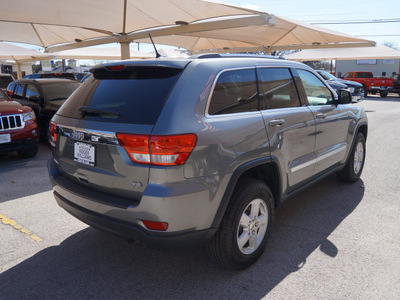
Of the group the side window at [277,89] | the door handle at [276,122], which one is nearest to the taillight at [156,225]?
the door handle at [276,122]

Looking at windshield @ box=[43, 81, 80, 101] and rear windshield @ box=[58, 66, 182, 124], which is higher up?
rear windshield @ box=[58, 66, 182, 124]

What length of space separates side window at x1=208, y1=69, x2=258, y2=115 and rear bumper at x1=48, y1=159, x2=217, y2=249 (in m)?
0.86

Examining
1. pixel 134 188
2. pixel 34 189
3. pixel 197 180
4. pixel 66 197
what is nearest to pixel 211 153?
pixel 197 180

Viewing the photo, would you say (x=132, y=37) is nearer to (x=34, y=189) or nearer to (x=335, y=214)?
(x=34, y=189)

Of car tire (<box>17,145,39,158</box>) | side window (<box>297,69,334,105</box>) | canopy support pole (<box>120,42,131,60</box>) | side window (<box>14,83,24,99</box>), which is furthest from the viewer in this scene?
canopy support pole (<box>120,42,131,60</box>)

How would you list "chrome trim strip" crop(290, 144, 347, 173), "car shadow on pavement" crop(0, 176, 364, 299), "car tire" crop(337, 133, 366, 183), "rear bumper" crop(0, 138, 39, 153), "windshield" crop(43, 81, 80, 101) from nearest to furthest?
1. "car shadow on pavement" crop(0, 176, 364, 299)
2. "chrome trim strip" crop(290, 144, 347, 173)
3. "car tire" crop(337, 133, 366, 183)
4. "rear bumper" crop(0, 138, 39, 153)
5. "windshield" crop(43, 81, 80, 101)

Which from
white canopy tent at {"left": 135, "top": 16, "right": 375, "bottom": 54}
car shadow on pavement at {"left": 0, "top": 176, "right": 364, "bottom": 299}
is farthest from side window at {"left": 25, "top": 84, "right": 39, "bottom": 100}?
car shadow on pavement at {"left": 0, "top": 176, "right": 364, "bottom": 299}

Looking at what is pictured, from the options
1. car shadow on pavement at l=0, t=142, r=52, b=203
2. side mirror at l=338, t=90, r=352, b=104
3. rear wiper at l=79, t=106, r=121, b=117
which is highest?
rear wiper at l=79, t=106, r=121, b=117

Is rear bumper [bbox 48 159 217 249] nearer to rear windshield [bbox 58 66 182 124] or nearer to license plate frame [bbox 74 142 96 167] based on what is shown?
license plate frame [bbox 74 142 96 167]

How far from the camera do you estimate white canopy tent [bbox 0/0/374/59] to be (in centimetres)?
943

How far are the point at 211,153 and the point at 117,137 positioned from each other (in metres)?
0.66

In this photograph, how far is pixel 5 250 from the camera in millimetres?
3266

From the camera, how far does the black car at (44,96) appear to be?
26.8ft

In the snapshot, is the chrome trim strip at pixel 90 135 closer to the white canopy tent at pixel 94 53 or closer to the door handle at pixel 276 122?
the door handle at pixel 276 122
